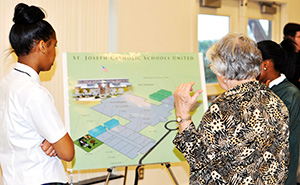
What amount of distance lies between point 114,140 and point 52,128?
810 mm

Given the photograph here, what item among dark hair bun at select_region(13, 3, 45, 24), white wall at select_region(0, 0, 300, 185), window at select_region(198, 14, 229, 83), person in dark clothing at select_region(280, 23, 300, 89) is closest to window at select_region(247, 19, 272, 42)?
window at select_region(198, 14, 229, 83)

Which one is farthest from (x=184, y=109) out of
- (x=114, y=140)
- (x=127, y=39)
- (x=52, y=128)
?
(x=127, y=39)

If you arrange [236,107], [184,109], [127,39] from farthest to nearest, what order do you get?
[127,39]
[184,109]
[236,107]

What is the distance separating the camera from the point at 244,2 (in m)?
4.28

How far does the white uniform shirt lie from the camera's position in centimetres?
153

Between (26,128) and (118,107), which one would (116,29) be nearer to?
(118,107)

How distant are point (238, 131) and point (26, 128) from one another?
94 centimetres

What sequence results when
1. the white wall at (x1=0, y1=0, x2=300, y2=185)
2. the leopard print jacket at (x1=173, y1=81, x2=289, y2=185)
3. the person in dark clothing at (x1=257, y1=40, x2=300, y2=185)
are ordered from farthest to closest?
the white wall at (x1=0, y1=0, x2=300, y2=185), the person in dark clothing at (x1=257, y1=40, x2=300, y2=185), the leopard print jacket at (x1=173, y1=81, x2=289, y2=185)

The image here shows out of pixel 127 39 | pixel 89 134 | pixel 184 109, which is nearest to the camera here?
pixel 184 109

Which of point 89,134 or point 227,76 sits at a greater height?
point 227,76

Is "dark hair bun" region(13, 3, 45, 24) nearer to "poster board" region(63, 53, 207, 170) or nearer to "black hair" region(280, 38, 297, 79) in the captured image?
"poster board" region(63, 53, 207, 170)

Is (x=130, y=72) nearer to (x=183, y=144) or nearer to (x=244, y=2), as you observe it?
(x=183, y=144)

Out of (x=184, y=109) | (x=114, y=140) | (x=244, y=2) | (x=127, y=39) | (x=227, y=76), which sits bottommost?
(x=114, y=140)

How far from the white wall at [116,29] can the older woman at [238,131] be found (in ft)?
5.51
